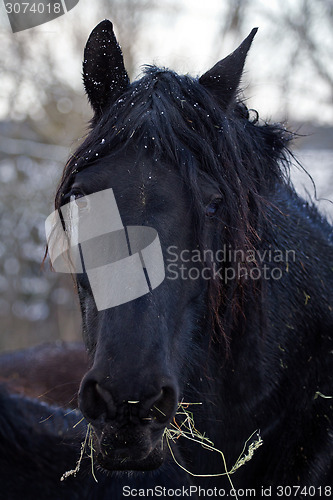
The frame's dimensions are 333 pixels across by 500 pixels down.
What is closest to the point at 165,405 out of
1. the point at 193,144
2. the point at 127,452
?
the point at 127,452

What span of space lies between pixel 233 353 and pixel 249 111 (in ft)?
4.47

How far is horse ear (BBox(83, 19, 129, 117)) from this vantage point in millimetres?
2256

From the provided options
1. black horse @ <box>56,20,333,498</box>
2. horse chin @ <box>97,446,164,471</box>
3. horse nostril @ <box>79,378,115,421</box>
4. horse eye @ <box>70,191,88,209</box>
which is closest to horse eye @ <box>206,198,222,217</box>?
black horse @ <box>56,20,333,498</box>

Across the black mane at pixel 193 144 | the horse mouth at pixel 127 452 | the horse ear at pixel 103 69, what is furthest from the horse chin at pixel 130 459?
the horse ear at pixel 103 69

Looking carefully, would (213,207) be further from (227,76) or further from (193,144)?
(227,76)

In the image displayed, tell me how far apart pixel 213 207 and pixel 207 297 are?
0.43 m

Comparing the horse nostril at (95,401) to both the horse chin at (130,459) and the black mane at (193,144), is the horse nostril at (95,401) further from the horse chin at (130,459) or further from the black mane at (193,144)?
the black mane at (193,144)

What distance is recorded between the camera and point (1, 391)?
265 cm

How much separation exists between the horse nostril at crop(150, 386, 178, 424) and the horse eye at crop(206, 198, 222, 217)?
83 cm

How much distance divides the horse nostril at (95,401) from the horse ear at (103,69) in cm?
143

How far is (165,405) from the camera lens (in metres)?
1.65

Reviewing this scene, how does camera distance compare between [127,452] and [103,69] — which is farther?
[103,69]

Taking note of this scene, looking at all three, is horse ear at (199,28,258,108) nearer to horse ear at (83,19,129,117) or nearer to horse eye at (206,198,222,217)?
horse ear at (83,19,129,117)

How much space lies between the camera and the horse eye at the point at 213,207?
2108 mm
